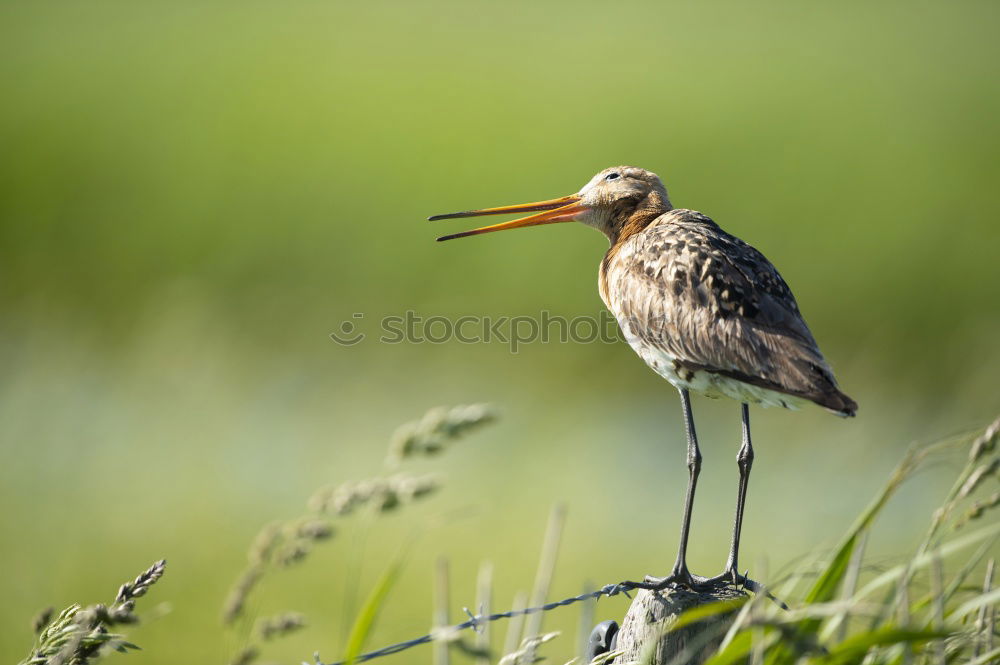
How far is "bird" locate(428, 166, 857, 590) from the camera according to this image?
382cm

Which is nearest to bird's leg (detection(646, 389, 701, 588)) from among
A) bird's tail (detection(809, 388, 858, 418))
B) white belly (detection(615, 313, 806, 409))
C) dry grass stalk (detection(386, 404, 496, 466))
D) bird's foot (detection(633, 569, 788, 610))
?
bird's foot (detection(633, 569, 788, 610))

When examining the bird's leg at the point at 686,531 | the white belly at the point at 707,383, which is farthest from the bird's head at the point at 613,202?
the bird's leg at the point at 686,531

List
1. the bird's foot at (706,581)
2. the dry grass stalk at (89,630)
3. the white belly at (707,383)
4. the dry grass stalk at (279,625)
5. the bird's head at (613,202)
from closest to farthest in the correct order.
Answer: the dry grass stalk at (89,630), the dry grass stalk at (279,625), the bird's foot at (706,581), the white belly at (707,383), the bird's head at (613,202)

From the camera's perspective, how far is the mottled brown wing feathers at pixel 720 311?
3.80 m

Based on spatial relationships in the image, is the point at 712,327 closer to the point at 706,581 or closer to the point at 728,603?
the point at 706,581

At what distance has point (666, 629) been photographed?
3039 millimetres

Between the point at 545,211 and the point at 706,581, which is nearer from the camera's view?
the point at 706,581

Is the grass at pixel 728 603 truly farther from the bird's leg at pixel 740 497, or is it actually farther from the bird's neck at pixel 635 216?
the bird's neck at pixel 635 216

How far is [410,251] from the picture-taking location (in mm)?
11641

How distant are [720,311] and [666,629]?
1463 mm

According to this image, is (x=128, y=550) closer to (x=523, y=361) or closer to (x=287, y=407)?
(x=287, y=407)

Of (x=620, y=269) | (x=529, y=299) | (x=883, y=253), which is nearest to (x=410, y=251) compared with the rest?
(x=529, y=299)

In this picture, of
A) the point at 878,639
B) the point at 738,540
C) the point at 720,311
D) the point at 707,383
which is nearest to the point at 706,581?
the point at 738,540

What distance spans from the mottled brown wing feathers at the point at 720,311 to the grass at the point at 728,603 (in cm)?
85
